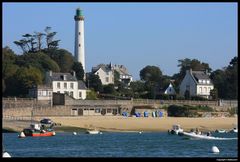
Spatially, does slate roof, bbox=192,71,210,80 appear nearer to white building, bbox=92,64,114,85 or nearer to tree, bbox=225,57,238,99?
tree, bbox=225,57,238,99

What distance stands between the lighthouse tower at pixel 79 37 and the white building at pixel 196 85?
1749 centimetres

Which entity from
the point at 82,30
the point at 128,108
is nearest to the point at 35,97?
the point at 128,108

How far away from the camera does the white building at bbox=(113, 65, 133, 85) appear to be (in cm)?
14960

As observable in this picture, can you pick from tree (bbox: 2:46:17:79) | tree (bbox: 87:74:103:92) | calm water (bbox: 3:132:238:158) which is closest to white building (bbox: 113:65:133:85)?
tree (bbox: 87:74:103:92)

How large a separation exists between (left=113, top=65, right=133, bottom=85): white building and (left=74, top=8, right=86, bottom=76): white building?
25469 mm

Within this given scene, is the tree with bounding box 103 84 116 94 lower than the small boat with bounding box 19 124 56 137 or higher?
higher

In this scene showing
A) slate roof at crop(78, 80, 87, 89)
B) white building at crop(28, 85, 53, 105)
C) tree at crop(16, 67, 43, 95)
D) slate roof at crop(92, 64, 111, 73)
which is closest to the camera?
white building at crop(28, 85, 53, 105)

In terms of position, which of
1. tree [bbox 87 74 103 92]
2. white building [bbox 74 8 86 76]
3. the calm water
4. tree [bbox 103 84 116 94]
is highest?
white building [bbox 74 8 86 76]

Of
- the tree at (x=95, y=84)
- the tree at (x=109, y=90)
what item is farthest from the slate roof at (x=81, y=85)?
the tree at (x=95, y=84)

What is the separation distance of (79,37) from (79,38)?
0.60 ft

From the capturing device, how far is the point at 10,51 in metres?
112

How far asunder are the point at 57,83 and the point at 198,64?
4008 cm

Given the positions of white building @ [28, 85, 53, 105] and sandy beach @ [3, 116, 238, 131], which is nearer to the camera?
sandy beach @ [3, 116, 238, 131]

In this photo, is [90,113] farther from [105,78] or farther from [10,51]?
[105,78]
